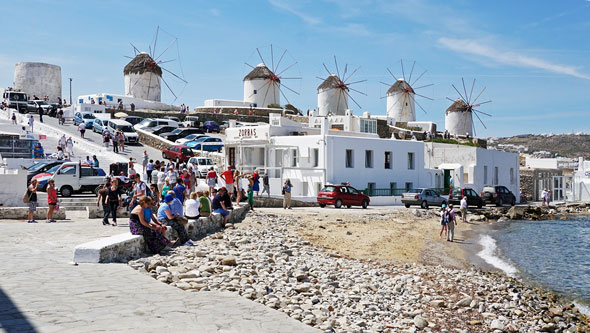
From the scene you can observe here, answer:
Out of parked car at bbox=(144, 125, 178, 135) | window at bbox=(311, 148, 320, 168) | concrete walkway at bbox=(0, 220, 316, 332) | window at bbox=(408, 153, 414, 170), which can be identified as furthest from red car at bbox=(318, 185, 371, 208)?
parked car at bbox=(144, 125, 178, 135)

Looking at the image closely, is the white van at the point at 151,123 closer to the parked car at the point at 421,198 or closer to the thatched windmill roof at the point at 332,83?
the parked car at the point at 421,198

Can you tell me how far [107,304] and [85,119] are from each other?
4896 cm

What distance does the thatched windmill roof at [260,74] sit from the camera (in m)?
81.8

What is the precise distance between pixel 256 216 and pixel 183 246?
8741 mm

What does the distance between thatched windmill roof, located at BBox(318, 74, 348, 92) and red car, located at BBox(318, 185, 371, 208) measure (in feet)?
172

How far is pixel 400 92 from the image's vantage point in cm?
8806

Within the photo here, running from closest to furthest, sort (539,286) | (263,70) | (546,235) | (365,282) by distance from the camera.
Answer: (365,282) < (539,286) < (546,235) < (263,70)

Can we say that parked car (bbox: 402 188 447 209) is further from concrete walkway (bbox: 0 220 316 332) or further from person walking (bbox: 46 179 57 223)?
concrete walkway (bbox: 0 220 316 332)

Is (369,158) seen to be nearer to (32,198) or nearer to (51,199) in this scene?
(51,199)

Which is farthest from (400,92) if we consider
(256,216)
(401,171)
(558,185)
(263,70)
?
(256,216)

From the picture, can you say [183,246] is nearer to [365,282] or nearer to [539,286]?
[365,282]

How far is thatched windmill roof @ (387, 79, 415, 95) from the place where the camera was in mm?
87938

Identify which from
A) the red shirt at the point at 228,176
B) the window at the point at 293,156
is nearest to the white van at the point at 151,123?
the window at the point at 293,156

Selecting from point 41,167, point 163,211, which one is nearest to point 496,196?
point 41,167
